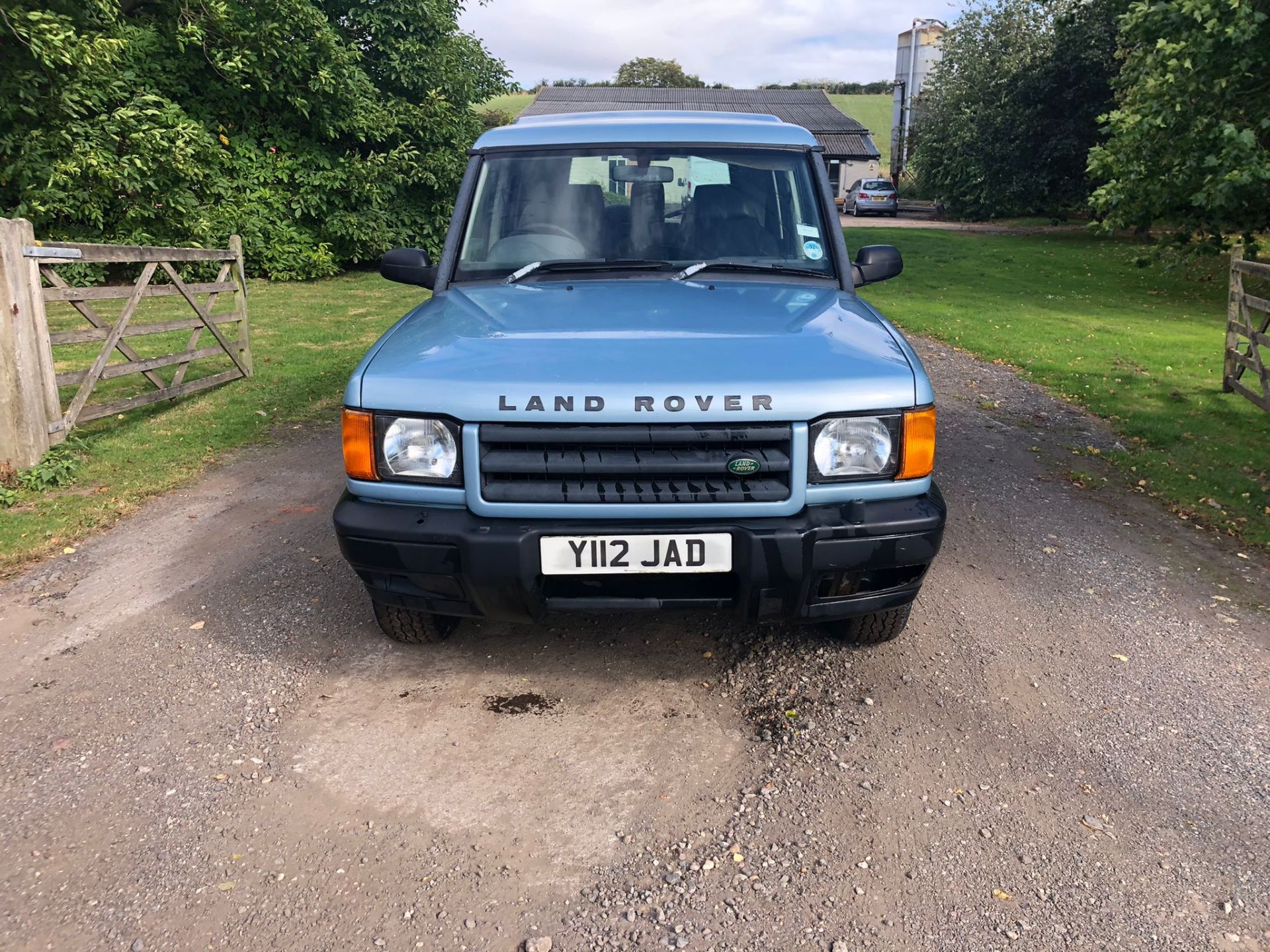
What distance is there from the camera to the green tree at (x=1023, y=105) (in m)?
32.8

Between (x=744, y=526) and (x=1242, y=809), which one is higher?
(x=744, y=526)

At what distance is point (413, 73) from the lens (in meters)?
20.6

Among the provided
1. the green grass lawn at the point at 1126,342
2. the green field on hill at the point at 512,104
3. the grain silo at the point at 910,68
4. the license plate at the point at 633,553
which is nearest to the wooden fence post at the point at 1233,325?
the green grass lawn at the point at 1126,342

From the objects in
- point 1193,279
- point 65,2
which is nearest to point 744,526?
point 65,2

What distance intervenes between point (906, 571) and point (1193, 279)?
762 inches

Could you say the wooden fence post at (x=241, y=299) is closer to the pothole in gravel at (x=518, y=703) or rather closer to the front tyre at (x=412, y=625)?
the front tyre at (x=412, y=625)

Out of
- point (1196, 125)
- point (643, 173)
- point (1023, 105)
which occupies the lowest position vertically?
point (643, 173)

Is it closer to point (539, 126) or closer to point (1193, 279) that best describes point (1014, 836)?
point (539, 126)

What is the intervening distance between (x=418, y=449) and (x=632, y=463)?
0.72m

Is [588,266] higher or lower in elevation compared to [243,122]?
lower

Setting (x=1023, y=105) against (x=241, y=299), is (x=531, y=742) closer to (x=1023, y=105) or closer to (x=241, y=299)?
(x=241, y=299)

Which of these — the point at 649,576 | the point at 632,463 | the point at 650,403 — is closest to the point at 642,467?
the point at 632,463

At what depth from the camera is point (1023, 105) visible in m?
34.7

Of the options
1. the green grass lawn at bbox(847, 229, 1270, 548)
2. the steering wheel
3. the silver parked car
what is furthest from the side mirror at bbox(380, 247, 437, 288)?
the silver parked car
